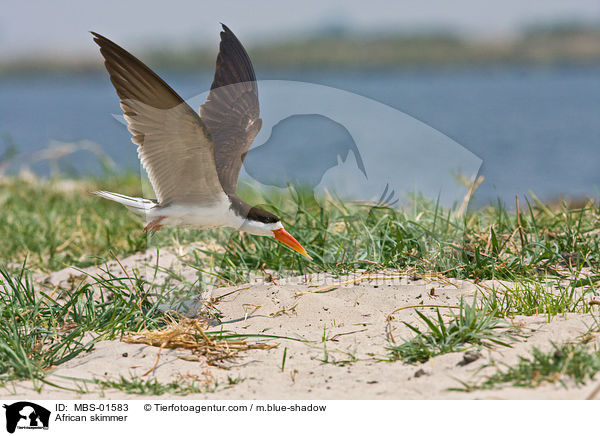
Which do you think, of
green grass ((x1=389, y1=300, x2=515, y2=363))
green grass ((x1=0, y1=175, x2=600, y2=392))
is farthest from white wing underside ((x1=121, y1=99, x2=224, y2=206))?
green grass ((x1=389, y1=300, x2=515, y2=363))

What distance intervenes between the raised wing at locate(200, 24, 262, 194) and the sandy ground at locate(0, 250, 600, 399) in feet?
2.38

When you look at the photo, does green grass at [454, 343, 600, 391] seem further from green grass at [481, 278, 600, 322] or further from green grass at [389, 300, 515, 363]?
green grass at [481, 278, 600, 322]

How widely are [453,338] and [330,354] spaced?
Result: 19.0 inches

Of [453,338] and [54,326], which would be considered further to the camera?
[54,326]

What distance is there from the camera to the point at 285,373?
8.20 feet

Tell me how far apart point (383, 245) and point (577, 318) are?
3.75 ft

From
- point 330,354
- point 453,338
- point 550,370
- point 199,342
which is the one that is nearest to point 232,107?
point 199,342

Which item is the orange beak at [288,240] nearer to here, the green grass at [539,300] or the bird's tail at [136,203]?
the bird's tail at [136,203]

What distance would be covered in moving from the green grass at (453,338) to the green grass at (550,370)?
0.20 m

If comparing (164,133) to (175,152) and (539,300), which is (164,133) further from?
(539,300)

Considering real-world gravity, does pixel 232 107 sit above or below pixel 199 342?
above

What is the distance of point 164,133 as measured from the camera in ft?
9.66

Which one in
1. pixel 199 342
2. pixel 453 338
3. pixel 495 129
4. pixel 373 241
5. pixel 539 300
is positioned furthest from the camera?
pixel 495 129

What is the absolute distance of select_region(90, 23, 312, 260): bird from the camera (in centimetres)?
277
